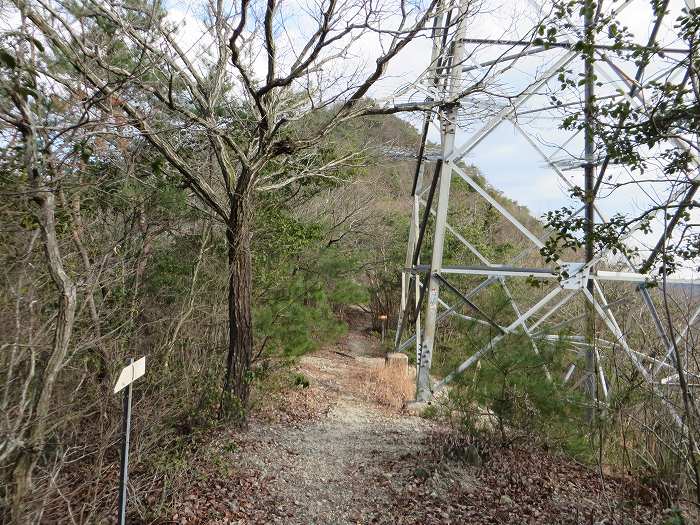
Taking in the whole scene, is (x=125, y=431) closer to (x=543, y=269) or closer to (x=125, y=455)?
(x=125, y=455)

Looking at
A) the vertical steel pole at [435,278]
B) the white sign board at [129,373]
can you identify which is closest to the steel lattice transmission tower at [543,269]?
the vertical steel pole at [435,278]

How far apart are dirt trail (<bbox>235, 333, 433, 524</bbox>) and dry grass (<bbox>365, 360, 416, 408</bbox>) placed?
214mm

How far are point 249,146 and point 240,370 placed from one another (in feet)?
8.34

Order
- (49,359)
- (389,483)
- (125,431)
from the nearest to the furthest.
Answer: (125,431)
(49,359)
(389,483)

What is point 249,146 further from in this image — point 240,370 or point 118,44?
point 240,370

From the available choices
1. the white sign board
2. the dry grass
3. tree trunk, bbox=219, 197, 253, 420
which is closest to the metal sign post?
the white sign board

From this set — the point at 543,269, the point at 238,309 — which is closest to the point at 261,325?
the point at 238,309

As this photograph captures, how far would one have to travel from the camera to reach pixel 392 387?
8.13 meters

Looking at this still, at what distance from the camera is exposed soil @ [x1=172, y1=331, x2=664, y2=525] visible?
13.8 ft

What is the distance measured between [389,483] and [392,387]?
11.0ft

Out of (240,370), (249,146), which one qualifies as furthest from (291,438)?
(249,146)

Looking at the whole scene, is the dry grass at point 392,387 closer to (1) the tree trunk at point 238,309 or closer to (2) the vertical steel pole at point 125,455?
(1) the tree trunk at point 238,309

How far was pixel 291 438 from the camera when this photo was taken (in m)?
5.96

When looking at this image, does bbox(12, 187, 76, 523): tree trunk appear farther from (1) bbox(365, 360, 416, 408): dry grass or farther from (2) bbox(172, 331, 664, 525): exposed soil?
(1) bbox(365, 360, 416, 408): dry grass
